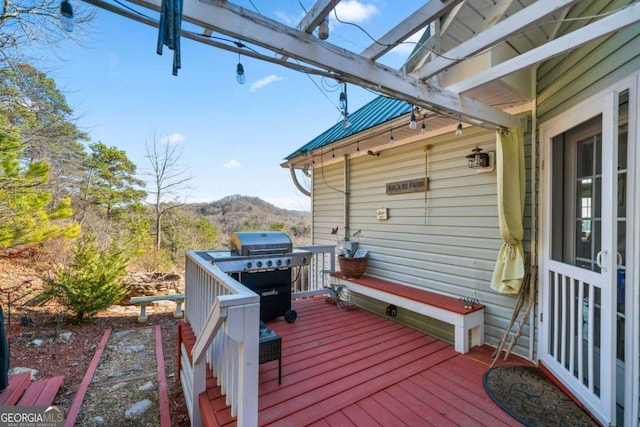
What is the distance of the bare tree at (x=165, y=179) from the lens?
10.8 meters

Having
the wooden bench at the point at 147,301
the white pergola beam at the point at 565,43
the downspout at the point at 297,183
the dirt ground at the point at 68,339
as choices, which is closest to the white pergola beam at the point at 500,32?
the white pergola beam at the point at 565,43

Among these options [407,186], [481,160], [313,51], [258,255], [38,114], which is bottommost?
[258,255]

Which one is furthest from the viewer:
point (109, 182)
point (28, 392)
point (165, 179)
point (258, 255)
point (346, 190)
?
point (109, 182)

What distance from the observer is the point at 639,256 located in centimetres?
154

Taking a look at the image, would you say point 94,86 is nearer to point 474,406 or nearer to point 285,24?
point 285,24

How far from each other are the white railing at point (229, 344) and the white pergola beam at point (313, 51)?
1424 mm

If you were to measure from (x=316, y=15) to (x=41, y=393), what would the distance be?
4263 millimetres

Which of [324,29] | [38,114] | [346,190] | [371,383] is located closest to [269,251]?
[371,383]

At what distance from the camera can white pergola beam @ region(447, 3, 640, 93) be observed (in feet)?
4.81

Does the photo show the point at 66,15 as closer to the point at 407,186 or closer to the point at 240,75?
the point at 240,75

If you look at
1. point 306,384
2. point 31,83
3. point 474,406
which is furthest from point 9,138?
point 474,406

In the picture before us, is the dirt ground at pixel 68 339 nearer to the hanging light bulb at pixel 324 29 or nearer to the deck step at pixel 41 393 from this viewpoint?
the deck step at pixel 41 393

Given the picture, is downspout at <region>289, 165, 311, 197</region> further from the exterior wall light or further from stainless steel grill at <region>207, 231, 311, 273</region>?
the exterior wall light

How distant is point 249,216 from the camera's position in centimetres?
1967
